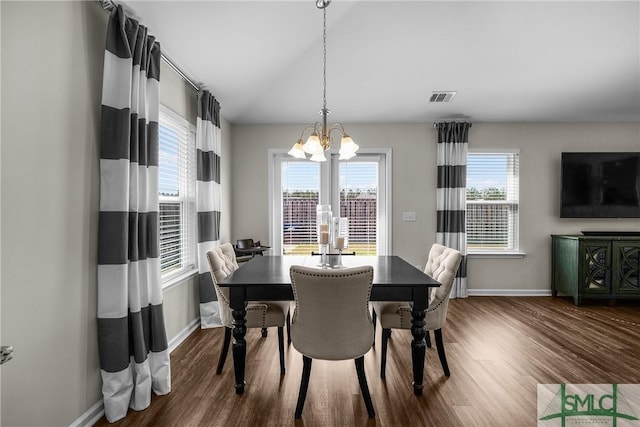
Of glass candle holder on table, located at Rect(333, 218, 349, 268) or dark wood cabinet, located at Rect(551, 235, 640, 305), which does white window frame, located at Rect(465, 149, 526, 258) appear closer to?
dark wood cabinet, located at Rect(551, 235, 640, 305)

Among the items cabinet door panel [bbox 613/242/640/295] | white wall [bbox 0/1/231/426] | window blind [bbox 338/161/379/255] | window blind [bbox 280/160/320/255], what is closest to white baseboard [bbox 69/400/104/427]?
white wall [bbox 0/1/231/426]

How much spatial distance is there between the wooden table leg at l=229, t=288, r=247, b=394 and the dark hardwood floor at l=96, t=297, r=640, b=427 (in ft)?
0.40

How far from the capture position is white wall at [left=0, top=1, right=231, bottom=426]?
131 cm

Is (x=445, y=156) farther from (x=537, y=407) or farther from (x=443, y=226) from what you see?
(x=537, y=407)

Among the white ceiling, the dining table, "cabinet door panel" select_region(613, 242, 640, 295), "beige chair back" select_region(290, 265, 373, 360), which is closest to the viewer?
"beige chair back" select_region(290, 265, 373, 360)

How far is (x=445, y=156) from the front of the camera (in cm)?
421

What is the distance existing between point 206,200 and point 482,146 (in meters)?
3.66

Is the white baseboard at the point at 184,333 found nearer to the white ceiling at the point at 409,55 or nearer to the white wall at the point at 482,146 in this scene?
the white wall at the point at 482,146

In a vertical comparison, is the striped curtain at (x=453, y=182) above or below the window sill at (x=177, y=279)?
above

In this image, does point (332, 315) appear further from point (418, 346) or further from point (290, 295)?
point (418, 346)

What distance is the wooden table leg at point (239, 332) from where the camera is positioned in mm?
1935

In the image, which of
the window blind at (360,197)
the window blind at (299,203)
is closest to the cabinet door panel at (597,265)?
the window blind at (360,197)

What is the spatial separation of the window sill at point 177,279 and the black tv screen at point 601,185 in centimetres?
471

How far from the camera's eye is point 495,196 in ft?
14.5
